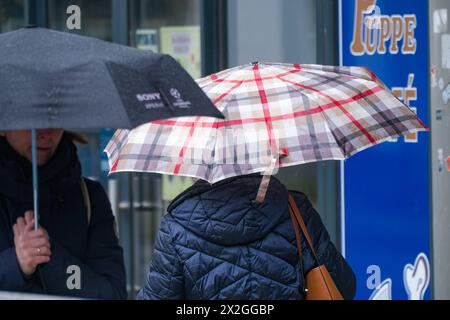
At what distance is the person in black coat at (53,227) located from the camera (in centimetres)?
343

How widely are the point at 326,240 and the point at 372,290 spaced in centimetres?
266

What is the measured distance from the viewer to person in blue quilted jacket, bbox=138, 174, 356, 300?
134 inches

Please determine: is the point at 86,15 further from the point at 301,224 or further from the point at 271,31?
the point at 301,224

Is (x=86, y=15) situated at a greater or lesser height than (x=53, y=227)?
greater

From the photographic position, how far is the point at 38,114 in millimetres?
3035

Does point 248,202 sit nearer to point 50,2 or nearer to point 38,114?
point 38,114

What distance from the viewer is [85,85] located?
3.09 metres

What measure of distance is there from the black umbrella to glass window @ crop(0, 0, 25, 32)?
3.85 m

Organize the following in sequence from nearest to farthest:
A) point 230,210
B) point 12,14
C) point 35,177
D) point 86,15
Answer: point 35,177
point 230,210
point 86,15
point 12,14

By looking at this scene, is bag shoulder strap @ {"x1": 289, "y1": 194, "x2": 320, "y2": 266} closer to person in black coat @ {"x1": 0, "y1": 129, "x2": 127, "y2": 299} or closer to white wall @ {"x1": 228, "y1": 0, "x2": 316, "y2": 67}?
person in black coat @ {"x1": 0, "y1": 129, "x2": 127, "y2": 299}

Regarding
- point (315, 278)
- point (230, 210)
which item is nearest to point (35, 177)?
point (230, 210)

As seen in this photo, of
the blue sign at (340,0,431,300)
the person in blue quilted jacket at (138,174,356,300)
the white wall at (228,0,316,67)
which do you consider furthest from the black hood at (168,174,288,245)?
the white wall at (228,0,316,67)

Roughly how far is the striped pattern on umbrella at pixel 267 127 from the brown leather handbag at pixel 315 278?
223 mm

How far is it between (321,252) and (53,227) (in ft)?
3.19
